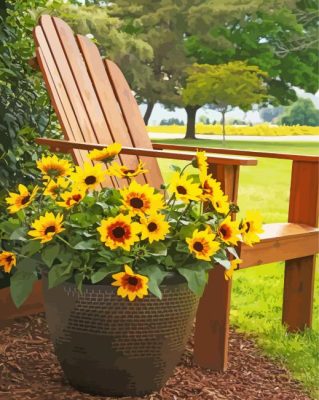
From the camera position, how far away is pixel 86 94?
3393mm

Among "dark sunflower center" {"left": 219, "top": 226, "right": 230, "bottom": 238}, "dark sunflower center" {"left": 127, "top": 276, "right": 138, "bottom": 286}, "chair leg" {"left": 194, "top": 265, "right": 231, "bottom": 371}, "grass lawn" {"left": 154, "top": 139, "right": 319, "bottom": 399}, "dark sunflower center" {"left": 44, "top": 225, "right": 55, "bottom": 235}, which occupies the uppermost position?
"dark sunflower center" {"left": 44, "top": 225, "right": 55, "bottom": 235}

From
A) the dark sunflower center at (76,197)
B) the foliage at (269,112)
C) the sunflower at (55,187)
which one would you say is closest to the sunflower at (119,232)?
the dark sunflower center at (76,197)

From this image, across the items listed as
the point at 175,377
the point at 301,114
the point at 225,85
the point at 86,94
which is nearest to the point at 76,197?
the point at 175,377

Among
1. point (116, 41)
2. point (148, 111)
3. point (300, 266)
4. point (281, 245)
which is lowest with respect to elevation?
point (148, 111)

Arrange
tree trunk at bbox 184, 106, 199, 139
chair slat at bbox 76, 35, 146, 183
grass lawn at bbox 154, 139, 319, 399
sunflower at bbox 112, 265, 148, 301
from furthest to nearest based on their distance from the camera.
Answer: tree trunk at bbox 184, 106, 199, 139 < chair slat at bbox 76, 35, 146, 183 < grass lawn at bbox 154, 139, 319, 399 < sunflower at bbox 112, 265, 148, 301

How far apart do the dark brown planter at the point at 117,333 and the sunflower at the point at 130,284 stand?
0.08 metres

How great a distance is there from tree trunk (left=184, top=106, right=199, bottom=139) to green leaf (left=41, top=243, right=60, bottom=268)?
17.9 metres

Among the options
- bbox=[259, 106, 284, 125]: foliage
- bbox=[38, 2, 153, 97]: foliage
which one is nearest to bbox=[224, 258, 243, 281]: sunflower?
bbox=[38, 2, 153, 97]: foliage

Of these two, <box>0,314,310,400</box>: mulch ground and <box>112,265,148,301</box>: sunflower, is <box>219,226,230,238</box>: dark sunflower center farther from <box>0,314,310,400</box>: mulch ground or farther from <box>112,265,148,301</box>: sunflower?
<box>0,314,310,400</box>: mulch ground

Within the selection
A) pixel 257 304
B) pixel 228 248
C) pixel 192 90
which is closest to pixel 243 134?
pixel 192 90

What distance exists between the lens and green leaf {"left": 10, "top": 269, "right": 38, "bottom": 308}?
2242 mm

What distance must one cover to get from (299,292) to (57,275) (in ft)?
4.74

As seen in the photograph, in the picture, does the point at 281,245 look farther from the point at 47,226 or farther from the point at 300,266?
the point at 47,226

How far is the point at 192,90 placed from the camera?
2005 centimetres
